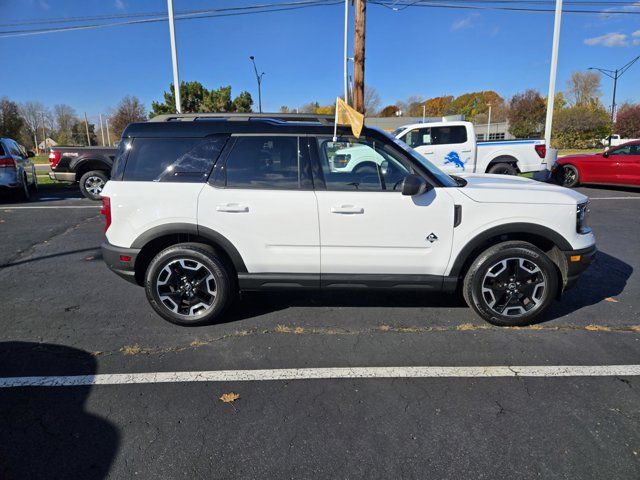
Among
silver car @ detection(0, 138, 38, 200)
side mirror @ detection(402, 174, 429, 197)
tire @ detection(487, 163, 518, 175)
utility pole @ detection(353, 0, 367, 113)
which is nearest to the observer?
side mirror @ detection(402, 174, 429, 197)

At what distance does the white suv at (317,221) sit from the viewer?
3.79 m

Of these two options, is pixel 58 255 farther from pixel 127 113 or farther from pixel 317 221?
pixel 127 113

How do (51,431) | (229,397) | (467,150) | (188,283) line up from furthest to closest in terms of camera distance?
1. (467,150)
2. (188,283)
3. (229,397)
4. (51,431)

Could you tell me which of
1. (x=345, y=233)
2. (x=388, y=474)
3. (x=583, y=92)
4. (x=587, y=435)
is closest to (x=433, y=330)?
(x=345, y=233)

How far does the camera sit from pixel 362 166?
13.0ft

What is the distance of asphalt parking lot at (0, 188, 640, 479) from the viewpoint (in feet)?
7.66

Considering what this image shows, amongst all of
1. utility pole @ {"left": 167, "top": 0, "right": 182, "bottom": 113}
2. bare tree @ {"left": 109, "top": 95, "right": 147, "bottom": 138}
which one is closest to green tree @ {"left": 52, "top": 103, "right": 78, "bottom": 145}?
bare tree @ {"left": 109, "top": 95, "right": 147, "bottom": 138}

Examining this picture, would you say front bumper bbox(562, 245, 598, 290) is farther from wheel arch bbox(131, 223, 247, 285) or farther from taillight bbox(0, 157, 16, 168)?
taillight bbox(0, 157, 16, 168)

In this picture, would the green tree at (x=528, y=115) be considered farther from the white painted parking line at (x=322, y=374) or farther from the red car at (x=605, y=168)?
the white painted parking line at (x=322, y=374)

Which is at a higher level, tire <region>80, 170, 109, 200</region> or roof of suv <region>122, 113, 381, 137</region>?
roof of suv <region>122, 113, 381, 137</region>

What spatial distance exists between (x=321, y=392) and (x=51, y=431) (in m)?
1.66

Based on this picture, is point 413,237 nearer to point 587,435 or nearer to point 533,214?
point 533,214

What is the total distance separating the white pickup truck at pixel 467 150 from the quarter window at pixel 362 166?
8.49 metres

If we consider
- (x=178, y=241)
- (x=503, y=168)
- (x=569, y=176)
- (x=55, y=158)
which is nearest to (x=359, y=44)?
(x=503, y=168)
